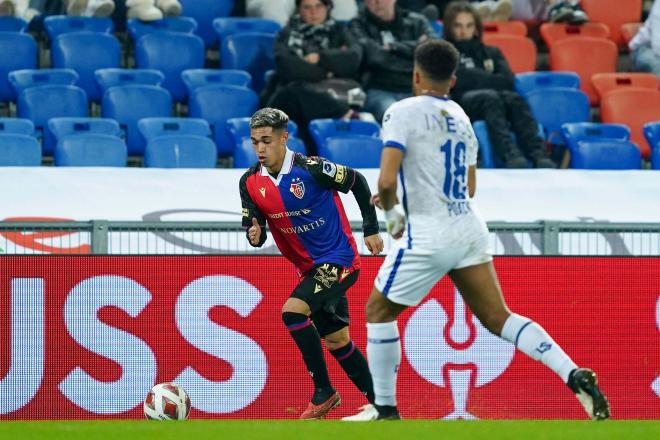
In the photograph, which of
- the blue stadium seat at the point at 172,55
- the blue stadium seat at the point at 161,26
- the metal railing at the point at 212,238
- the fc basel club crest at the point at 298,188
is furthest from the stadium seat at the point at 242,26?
the fc basel club crest at the point at 298,188

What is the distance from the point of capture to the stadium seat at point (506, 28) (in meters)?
16.5

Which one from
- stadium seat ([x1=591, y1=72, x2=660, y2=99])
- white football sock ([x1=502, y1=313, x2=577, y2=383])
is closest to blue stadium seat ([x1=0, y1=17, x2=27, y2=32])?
stadium seat ([x1=591, y1=72, x2=660, y2=99])

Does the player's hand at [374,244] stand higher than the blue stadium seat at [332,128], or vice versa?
the player's hand at [374,244]

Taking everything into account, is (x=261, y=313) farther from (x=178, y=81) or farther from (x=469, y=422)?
(x=178, y=81)

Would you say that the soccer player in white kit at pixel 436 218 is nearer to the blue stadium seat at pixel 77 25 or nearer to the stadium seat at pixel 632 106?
the stadium seat at pixel 632 106

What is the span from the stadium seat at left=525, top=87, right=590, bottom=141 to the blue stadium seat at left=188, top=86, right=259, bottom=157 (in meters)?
3.07

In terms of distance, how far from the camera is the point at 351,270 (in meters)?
8.64

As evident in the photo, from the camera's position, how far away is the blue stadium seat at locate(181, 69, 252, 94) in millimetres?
14422

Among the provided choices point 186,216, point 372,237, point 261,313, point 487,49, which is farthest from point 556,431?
point 487,49

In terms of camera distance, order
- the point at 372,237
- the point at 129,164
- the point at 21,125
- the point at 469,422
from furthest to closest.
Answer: the point at 129,164, the point at 21,125, the point at 372,237, the point at 469,422

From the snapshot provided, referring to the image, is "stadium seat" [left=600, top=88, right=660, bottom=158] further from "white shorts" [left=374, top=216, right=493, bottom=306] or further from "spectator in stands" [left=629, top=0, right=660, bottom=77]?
"white shorts" [left=374, top=216, right=493, bottom=306]

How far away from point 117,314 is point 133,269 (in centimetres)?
34

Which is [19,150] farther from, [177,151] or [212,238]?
[212,238]

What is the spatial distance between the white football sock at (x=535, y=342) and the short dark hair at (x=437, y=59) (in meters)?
1.27
